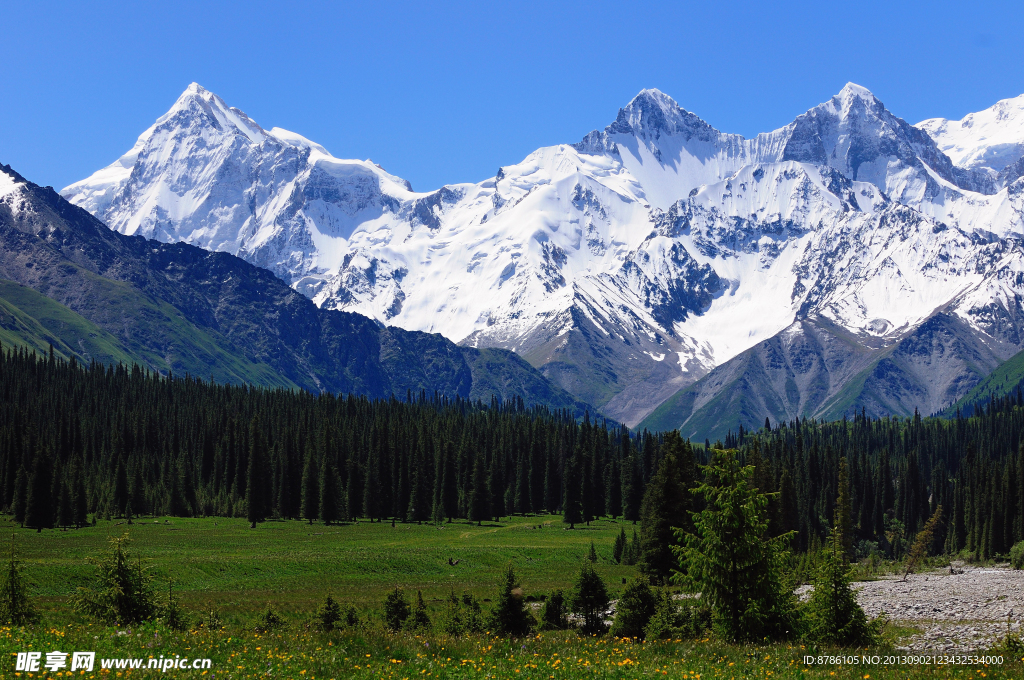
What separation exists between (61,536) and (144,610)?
76.8 meters

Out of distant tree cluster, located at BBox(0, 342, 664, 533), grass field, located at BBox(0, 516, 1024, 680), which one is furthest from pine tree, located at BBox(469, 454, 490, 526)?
grass field, located at BBox(0, 516, 1024, 680)

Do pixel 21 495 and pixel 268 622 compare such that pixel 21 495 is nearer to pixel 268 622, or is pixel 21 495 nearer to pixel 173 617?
pixel 268 622

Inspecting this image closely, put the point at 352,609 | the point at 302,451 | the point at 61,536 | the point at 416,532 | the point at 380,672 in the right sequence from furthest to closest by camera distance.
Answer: the point at 302,451 < the point at 416,532 < the point at 61,536 < the point at 352,609 < the point at 380,672

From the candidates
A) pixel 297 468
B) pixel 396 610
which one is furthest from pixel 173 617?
pixel 297 468

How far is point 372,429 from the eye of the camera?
552 feet

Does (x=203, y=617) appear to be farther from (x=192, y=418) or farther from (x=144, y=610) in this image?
(x=192, y=418)

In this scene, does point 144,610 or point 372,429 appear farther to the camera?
point 372,429

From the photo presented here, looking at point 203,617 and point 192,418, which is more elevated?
point 192,418

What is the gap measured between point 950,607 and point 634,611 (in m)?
22.7

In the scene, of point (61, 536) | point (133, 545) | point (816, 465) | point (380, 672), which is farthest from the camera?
point (816, 465)

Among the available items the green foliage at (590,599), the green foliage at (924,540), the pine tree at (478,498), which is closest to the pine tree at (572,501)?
the pine tree at (478,498)

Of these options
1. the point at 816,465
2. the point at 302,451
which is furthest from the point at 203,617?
the point at 816,465

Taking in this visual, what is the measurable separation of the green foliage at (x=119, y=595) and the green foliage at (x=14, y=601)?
1.99 meters

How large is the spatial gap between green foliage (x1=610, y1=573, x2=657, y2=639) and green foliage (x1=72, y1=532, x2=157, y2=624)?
75.7ft
